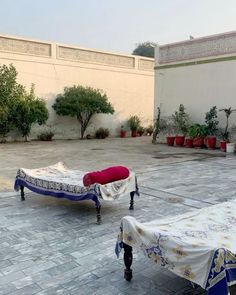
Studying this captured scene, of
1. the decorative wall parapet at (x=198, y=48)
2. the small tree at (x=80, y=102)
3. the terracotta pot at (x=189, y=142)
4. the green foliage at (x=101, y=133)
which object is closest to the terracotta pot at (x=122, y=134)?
the green foliage at (x=101, y=133)

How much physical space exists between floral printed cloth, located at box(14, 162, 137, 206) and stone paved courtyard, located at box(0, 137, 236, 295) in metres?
0.29

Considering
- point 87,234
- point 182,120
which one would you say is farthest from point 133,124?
point 87,234

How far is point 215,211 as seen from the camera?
3240 millimetres

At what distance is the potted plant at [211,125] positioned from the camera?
12.9m

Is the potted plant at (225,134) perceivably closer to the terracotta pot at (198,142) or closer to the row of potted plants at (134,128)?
the terracotta pot at (198,142)

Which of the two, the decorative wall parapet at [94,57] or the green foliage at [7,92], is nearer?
the green foliage at [7,92]

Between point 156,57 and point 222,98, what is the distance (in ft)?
13.2

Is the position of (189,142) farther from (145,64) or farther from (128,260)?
(128,260)

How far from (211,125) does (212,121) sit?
206mm

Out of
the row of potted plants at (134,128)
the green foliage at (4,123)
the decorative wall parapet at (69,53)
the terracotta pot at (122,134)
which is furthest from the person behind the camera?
the row of potted plants at (134,128)

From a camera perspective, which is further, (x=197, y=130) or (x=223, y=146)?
(x=197, y=130)

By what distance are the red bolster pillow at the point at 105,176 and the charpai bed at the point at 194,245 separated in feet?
5.23

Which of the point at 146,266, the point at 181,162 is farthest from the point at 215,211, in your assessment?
the point at 181,162

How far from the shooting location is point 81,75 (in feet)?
58.5
